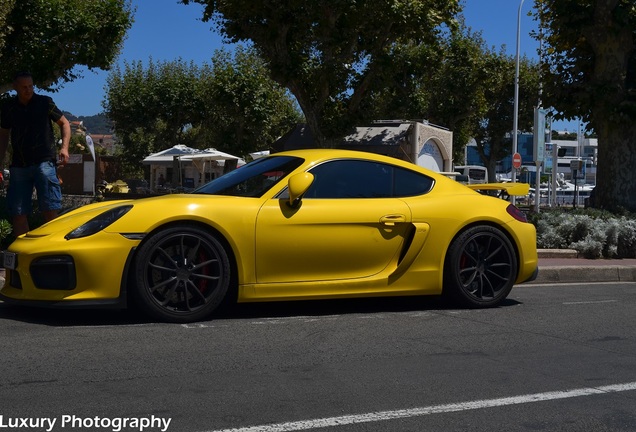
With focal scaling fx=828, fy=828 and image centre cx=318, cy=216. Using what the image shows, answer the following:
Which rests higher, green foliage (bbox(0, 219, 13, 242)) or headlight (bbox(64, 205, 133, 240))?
headlight (bbox(64, 205, 133, 240))

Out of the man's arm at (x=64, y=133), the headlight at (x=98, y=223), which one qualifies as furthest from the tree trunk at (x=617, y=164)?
the headlight at (x=98, y=223)

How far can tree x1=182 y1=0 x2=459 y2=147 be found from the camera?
2206cm

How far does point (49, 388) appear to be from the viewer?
14.1 ft

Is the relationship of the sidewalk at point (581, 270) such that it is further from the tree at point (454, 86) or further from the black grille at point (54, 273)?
the tree at point (454, 86)

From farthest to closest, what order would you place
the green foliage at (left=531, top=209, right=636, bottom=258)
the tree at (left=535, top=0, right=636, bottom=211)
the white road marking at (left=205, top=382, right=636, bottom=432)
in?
1. the tree at (left=535, top=0, right=636, bottom=211)
2. the green foliage at (left=531, top=209, right=636, bottom=258)
3. the white road marking at (left=205, top=382, right=636, bottom=432)

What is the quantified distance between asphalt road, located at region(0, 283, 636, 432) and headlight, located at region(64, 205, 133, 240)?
0.65m

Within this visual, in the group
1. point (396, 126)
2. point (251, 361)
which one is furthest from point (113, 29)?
point (251, 361)

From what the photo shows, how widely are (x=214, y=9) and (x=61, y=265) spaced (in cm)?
1835

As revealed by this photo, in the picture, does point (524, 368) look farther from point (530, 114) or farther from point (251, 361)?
point (530, 114)

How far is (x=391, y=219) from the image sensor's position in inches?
261

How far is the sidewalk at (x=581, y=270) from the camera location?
9.74m

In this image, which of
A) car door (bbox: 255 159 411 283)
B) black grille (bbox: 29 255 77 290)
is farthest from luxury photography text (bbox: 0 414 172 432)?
car door (bbox: 255 159 411 283)

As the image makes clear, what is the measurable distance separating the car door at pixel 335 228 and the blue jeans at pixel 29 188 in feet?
8.11

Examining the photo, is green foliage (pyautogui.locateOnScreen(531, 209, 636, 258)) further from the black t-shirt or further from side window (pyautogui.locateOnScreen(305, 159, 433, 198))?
the black t-shirt
